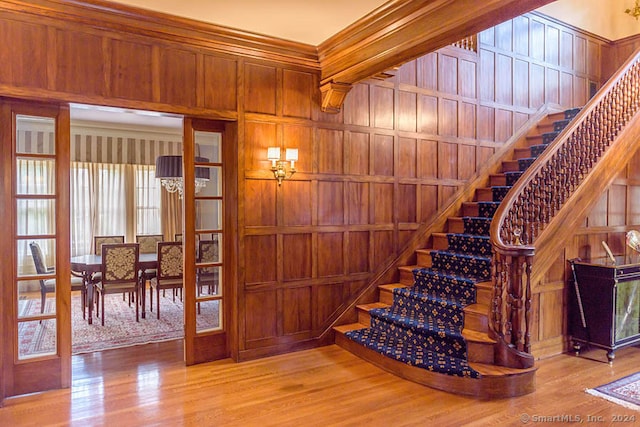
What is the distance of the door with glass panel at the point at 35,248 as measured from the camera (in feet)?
10.4

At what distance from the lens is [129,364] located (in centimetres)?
382

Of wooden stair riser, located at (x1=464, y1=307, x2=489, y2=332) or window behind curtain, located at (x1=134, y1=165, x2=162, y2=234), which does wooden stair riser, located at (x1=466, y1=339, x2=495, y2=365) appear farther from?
window behind curtain, located at (x1=134, y1=165, x2=162, y2=234)

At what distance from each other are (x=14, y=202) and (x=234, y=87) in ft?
6.61

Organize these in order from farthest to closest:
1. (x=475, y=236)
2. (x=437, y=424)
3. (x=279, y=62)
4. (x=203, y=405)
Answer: (x=475, y=236) < (x=279, y=62) < (x=203, y=405) < (x=437, y=424)

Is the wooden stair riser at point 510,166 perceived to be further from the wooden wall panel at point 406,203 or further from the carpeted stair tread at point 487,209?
the wooden wall panel at point 406,203

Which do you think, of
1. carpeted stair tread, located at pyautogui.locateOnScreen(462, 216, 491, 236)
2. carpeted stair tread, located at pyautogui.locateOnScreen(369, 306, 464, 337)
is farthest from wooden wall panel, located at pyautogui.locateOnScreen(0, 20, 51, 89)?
carpeted stair tread, located at pyautogui.locateOnScreen(462, 216, 491, 236)

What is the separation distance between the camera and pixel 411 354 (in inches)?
142

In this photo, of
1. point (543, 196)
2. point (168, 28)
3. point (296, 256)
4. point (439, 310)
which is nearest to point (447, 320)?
point (439, 310)

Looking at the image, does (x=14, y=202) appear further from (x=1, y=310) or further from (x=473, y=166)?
(x=473, y=166)

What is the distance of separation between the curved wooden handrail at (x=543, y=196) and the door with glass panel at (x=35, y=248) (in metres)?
3.47

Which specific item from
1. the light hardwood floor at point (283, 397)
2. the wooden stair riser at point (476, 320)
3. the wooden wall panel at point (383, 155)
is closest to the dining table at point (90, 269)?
the light hardwood floor at point (283, 397)

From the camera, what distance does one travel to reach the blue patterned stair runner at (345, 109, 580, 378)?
3.51 meters

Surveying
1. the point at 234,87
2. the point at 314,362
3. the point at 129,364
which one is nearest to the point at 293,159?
the point at 234,87

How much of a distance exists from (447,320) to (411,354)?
51 cm
